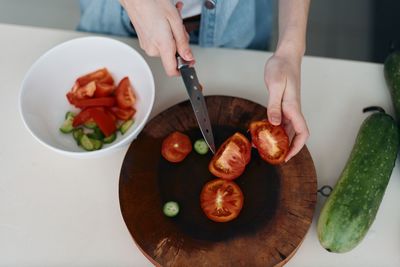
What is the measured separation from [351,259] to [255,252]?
28cm

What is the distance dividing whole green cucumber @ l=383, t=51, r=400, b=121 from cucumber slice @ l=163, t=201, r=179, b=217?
0.72m

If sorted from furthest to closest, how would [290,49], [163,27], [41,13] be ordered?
[41,13] → [290,49] → [163,27]

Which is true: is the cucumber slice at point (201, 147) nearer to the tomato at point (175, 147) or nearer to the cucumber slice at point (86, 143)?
the tomato at point (175, 147)

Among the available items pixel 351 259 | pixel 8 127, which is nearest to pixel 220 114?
pixel 351 259

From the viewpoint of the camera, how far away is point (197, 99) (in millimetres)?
1169

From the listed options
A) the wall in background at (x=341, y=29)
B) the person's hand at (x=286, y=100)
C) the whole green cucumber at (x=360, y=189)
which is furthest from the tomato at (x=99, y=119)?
the wall in background at (x=341, y=29)

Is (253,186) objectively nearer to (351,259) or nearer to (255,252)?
(255,252)

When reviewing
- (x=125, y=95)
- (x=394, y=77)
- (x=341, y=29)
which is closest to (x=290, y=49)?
(x=394, y=77)

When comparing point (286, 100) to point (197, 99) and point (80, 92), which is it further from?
point (80, 92)

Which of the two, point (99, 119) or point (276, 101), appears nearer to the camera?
point (276, 101)

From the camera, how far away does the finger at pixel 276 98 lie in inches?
42.9

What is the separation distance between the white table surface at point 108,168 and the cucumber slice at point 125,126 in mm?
80

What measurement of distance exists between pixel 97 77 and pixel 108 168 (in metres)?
0.29

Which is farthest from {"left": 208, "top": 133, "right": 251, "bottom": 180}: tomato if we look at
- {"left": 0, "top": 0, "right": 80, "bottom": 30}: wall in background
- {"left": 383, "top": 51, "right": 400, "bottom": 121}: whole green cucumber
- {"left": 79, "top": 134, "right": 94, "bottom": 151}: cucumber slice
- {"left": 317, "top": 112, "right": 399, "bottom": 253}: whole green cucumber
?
{"left": 0, "top": 0, "right": 80, "bottom": 30}: wall in background
